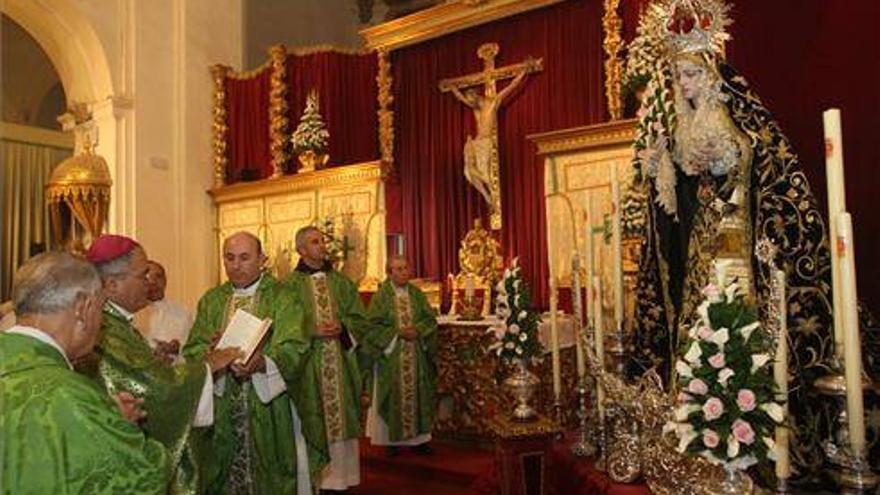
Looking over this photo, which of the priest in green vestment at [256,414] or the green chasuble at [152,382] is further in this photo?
the priest in green vestment at [256,414]

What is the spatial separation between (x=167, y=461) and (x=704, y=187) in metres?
2.42

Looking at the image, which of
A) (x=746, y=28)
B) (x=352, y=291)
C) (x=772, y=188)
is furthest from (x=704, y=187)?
(x=352, y=291)

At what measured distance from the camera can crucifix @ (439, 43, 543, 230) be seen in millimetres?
9086

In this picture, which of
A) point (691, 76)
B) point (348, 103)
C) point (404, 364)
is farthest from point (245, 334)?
point (348, 103)

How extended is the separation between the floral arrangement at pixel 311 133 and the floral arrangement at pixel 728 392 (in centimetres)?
873

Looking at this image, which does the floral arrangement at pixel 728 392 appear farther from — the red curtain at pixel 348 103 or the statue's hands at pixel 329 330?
the red curtain at pixel 348 103

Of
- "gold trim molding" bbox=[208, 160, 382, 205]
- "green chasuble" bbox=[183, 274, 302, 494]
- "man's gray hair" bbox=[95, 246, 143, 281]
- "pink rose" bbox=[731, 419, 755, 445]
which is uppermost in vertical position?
"gold trim molding" bbox=[208, 160, 382, 205]

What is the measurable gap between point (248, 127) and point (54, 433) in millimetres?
10161

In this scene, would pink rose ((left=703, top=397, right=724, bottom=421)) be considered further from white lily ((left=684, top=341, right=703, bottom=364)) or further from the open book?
the open book

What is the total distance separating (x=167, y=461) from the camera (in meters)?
2.37

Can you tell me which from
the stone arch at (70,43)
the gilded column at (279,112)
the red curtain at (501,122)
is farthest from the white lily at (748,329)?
the stone arch at (70,43)

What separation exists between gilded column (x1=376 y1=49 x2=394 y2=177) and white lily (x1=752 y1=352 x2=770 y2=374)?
8328mm

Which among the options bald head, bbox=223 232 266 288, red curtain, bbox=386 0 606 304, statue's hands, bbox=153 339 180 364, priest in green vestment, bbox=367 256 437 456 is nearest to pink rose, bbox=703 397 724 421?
bald head, bbox=223 232 266 288

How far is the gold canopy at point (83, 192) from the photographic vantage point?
9.84m
